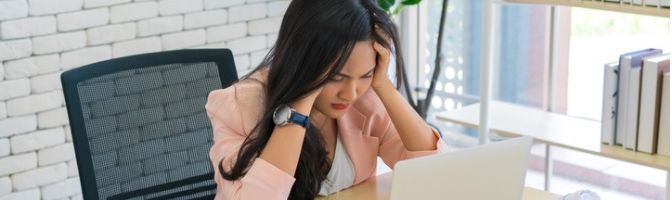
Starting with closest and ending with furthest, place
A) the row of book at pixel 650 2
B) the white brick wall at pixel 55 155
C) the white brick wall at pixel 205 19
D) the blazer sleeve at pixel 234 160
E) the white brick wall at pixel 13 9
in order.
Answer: the blazer sleeve at pixel 234 160 < the row of book at pixel 650 2 < the white brick wall at pixel 13 9 < the white brick wall at pixel 55 155 < the white brick wall at pixel 205 19

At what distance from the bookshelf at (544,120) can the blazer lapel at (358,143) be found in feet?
3.04

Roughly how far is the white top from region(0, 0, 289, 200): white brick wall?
1.27 m

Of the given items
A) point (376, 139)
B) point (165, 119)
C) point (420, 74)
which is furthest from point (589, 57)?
point (165, 119)

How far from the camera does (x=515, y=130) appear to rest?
2.97 meters

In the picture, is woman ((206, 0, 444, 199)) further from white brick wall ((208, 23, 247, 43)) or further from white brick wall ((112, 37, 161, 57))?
white brick wall ((208, 23, 247, 43))

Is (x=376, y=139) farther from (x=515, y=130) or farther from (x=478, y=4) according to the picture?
(x=478, y=4)

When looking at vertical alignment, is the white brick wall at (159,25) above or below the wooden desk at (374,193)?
above

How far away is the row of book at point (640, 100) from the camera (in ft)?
8.39

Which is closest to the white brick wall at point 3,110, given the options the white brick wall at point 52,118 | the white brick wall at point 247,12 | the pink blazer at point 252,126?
the white brick wall at point 52,118

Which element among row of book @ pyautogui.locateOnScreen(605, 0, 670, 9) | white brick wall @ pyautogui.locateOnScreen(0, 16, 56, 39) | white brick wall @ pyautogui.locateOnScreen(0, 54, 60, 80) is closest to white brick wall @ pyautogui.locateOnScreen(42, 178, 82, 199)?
white brick wall @ pyautogui.locateOnScreen(0, 54, 60, 80)

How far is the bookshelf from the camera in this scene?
8.69 feet

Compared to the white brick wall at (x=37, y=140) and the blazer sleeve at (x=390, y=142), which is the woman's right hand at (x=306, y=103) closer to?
the blazer sleeve at (x=390, y=142)

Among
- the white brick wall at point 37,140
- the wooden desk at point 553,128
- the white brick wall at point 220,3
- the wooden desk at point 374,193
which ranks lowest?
the wooden desk at point 553,128

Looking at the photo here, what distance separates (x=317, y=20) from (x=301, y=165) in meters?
0.31
